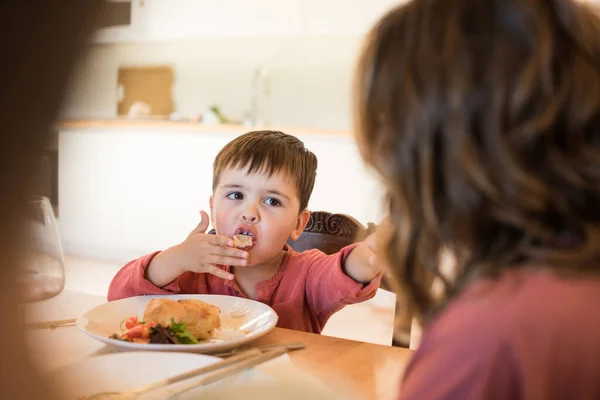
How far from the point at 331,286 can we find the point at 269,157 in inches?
13.2

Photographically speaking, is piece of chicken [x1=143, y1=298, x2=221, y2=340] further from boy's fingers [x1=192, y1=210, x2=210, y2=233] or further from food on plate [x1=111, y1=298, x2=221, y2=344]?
boy's fingers [x1=192, y1=210, x2=210, y2=233]

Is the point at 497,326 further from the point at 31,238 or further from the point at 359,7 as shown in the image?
the point at 359,7

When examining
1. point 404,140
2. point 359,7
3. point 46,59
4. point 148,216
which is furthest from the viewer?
point 148,216

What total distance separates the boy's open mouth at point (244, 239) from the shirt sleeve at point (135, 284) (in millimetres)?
155

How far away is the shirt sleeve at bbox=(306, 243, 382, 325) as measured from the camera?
115cm

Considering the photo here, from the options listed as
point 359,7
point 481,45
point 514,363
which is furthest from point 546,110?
point 359,7

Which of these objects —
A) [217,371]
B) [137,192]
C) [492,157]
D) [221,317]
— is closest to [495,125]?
[492,157]

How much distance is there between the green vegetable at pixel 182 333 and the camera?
921 mm

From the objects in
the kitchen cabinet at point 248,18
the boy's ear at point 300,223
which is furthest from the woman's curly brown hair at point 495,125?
the kitchen cabinet at point 248,18

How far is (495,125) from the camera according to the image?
0.45 meters

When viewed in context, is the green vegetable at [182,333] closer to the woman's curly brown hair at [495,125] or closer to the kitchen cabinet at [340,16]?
the woman's curly brown hair at [495,125]

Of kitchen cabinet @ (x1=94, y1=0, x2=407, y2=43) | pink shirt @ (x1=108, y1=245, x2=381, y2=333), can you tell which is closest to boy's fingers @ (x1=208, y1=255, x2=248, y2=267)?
pink shirt @ (x1=108, y1=245, x2=381, y2=333)

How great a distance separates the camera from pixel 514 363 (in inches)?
15.0

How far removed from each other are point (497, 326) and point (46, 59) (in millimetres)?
332
